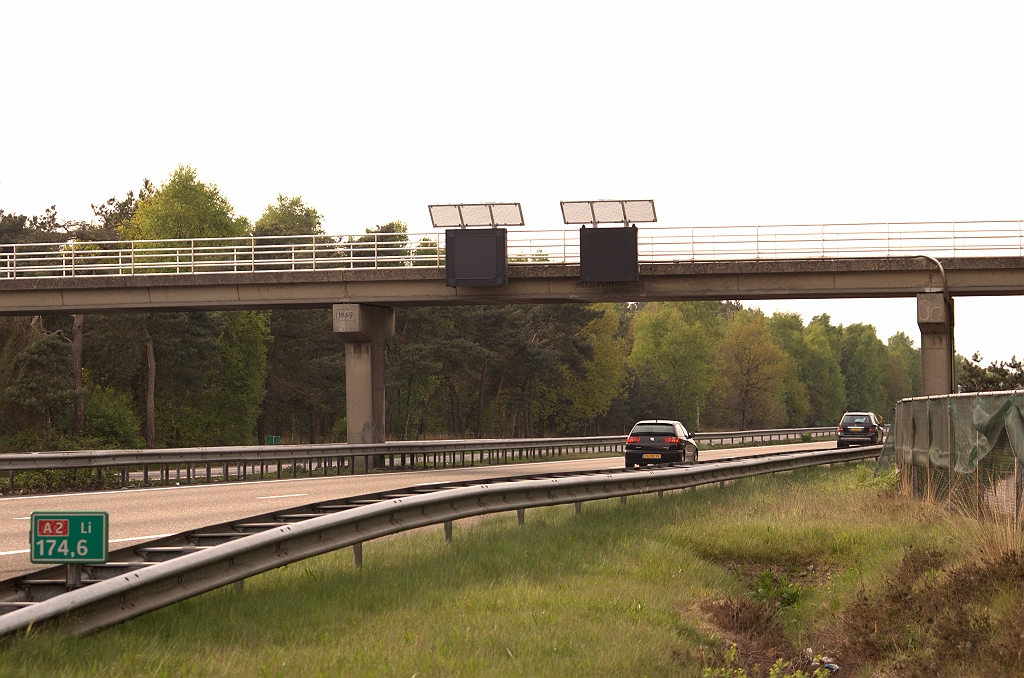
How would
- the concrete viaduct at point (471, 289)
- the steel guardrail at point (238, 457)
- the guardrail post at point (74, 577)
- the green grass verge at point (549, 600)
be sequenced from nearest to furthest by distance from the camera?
the green grass verge at point (549, 600) < the guardrail post at point (74, 577) < the steel guardrail at point (238, 457) < the concrete viaduct at point (471, 289)

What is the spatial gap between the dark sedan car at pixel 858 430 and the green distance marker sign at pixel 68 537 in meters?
44.9

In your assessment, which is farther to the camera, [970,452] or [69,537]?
[970,452]

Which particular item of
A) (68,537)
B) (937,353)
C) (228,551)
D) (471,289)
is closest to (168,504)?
(228,551)

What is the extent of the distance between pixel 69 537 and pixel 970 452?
37.4 ft

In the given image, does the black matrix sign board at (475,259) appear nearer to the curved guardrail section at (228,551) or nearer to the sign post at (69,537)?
the curved guardrail section at (228,551)

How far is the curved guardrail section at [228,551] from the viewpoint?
25.8ft

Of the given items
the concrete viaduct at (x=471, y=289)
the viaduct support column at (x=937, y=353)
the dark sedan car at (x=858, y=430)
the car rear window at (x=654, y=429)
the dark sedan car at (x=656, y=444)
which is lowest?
the dark sedan car at (x=858, y=430)

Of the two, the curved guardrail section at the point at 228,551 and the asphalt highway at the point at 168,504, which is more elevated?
the curved guardrail section at the point at 228,551

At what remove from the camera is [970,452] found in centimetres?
1527

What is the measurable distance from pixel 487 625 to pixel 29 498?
14653 millimetres

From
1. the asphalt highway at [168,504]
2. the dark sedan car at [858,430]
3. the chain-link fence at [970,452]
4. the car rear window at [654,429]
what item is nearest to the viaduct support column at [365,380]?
the car rear window at [654,429]

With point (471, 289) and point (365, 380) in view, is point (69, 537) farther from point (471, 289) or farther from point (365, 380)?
point (365, 380)

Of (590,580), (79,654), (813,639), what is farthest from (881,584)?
(79,654)

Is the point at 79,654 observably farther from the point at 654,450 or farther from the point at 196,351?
the point at 196,351
